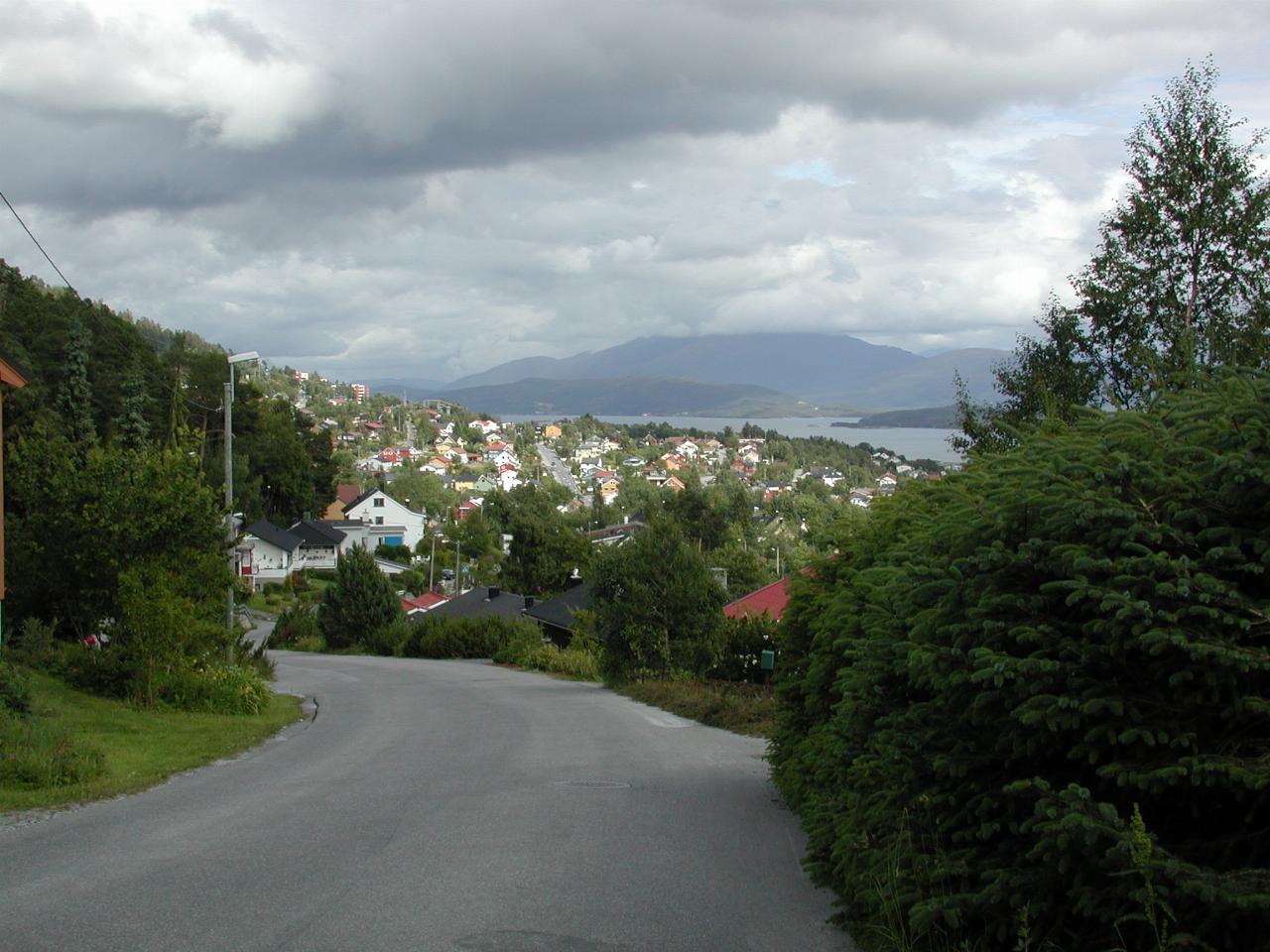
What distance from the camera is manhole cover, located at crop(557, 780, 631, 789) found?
12.8m

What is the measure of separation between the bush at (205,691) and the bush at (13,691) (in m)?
5.43

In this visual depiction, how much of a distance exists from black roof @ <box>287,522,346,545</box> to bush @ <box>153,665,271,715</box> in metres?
74.4

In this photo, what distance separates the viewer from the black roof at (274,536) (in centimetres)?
8638

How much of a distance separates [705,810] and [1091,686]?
6886 mm

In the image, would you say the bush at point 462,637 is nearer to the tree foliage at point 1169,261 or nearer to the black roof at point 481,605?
the black roof at point 481,605

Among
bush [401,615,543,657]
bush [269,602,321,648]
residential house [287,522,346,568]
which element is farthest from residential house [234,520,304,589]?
bush [401,615,543,657]

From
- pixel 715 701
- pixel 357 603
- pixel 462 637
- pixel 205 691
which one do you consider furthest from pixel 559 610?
pixel 205 691

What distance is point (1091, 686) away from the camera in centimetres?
483

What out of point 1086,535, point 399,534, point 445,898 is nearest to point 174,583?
point 445,898

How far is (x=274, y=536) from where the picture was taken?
8750 cm

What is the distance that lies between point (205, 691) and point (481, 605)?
40553 mm

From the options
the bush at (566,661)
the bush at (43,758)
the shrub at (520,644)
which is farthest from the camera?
the shrub at (520,644)

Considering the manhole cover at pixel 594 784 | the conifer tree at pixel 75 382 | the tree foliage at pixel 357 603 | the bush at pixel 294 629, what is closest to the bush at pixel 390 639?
the tree foliage at pixel 357 603

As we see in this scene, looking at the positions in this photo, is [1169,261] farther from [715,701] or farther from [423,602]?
[423,602]
